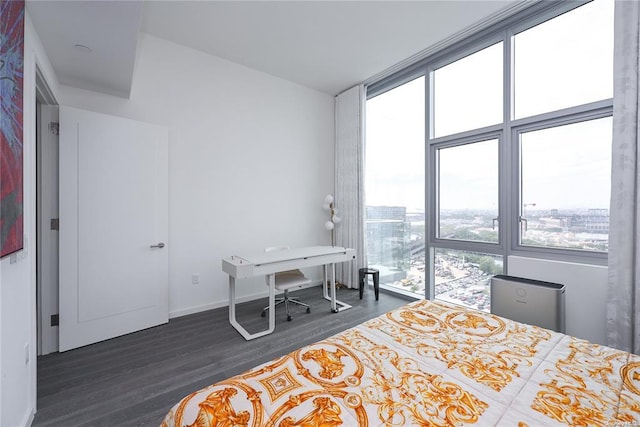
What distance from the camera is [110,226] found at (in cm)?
267

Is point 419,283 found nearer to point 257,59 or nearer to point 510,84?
point 510,84

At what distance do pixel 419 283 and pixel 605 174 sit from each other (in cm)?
227

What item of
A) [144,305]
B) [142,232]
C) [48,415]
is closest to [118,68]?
[142,232]

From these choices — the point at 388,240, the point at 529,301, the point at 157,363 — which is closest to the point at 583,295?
the point at 529,301

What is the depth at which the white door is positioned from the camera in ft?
8.12

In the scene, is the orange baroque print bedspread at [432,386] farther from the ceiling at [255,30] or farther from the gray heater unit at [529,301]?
the ceiling at [255,30]

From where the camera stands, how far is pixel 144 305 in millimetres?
2846

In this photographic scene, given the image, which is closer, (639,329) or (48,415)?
(48,415)

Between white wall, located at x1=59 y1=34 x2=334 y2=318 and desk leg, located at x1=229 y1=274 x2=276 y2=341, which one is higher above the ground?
white wall, located at x1=59 y1=34 x2=334 y2=318

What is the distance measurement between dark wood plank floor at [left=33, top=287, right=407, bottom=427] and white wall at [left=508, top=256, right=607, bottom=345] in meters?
1.92

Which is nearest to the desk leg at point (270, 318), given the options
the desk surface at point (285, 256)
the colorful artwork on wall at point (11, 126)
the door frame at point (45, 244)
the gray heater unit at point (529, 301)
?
the desk surface at point (285, 256)

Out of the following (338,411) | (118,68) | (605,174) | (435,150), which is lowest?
(338,411)

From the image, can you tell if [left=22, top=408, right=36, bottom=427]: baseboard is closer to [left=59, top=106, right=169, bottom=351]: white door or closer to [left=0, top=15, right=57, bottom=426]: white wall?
[left=0, top=15, right=57, bottom=426]: white wall

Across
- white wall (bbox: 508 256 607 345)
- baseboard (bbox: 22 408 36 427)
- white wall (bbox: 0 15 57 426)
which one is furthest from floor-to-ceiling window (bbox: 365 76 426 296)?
baseboard (bbox: 22 408 36 427)
